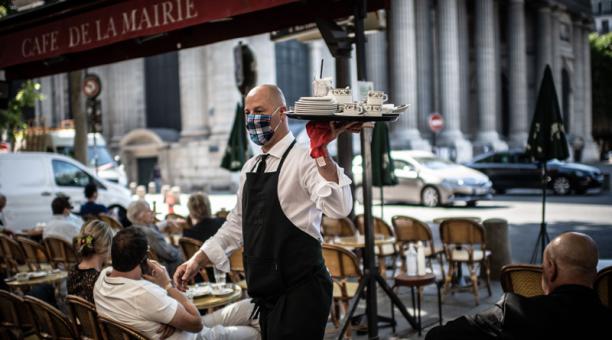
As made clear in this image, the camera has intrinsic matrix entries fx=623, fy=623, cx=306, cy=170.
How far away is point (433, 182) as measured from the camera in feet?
66.5

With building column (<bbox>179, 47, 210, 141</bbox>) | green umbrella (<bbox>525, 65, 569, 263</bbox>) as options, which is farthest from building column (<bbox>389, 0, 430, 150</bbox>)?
green umbrella (<bbox>525, 65, 569, 263</bbox>)

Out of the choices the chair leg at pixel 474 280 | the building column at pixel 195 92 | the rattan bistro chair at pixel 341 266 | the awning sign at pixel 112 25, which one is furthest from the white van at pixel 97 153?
the rattan bistro chair at pixel 341 266

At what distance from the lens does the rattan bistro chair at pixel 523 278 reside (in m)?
4.29

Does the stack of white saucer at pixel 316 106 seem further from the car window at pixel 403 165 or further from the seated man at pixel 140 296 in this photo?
the car window at pixel 403 165

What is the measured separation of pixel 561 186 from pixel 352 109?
71.2 feet

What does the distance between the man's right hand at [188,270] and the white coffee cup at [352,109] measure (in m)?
1.34

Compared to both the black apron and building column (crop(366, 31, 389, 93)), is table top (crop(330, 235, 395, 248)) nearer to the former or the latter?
the black apron

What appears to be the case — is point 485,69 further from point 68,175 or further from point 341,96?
point 341,96

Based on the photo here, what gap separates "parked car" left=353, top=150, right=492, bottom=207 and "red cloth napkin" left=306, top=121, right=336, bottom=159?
688 inches

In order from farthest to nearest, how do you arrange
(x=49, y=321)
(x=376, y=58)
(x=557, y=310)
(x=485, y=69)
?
(x=485, y=69) < (x=376, y=58) < (x=49, y=321) < (x=557, y=310)

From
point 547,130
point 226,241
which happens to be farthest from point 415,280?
point 547,130

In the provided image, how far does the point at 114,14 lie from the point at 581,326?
224 inches

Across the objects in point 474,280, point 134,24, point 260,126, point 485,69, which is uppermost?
point 485,69

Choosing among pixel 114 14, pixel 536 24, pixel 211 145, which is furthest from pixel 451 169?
pixel 536 24
